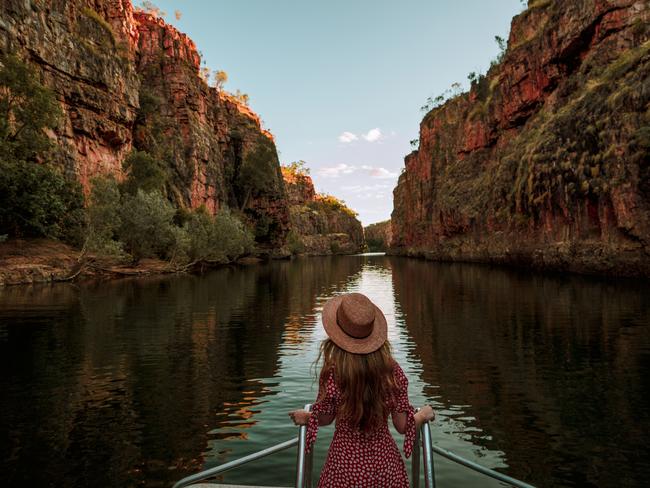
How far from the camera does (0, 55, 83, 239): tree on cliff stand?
39031 millimetres

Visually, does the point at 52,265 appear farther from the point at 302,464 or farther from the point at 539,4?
the point at 539,4

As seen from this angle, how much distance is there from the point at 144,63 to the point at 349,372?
9554 centimetres

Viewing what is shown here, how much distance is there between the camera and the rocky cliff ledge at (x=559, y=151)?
36.4 meters

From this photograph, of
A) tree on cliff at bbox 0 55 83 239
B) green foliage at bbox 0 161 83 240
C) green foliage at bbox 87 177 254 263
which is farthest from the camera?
green foliage at bbox 87 177 254 263

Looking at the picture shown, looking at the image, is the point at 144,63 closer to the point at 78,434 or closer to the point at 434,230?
the point at 434,230

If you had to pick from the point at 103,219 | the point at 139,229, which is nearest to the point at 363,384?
the point at 103,219

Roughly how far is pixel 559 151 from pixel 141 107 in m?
64.8

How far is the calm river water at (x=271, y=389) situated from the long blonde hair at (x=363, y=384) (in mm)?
4116

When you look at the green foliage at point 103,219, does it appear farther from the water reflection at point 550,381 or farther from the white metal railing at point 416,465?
the white metal railing at point 416,465

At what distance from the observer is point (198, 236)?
6116 cm

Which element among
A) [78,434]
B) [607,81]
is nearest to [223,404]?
[78,434]

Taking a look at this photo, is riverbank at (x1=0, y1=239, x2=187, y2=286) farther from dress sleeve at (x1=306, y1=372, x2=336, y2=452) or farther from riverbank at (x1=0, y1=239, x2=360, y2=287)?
dress sleeve at (x1=306, y1=372, x2=336, y2=452)

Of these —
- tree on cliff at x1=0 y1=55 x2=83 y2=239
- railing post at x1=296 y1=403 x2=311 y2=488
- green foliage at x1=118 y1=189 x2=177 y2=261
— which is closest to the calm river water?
railing post at x1=296 y1=403 x2=311 y2=488

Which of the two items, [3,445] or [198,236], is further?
[198,236]
